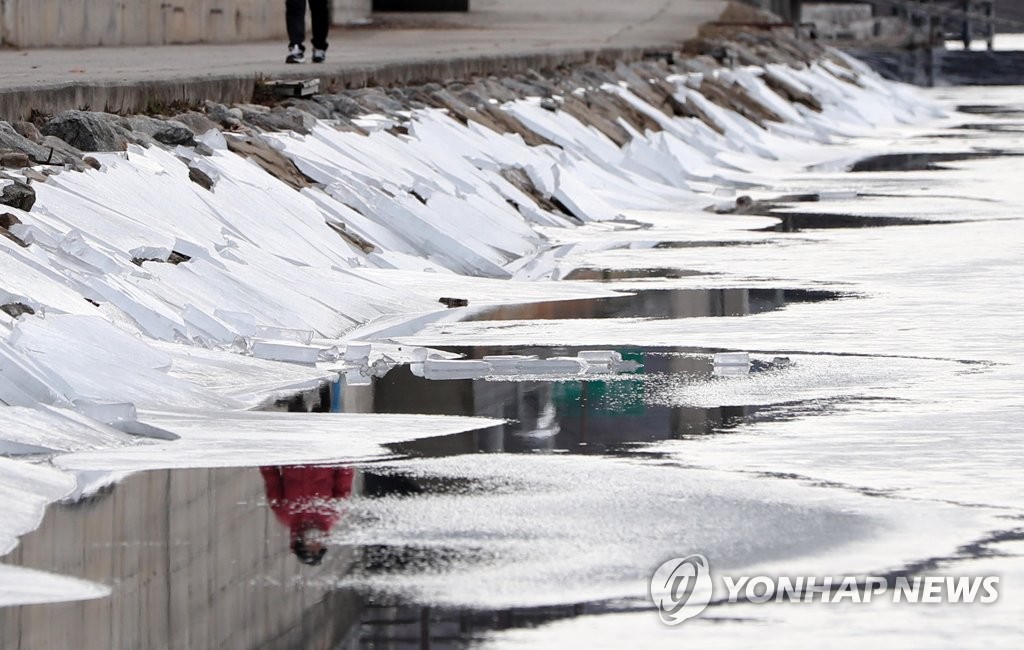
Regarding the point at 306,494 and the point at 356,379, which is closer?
the point at 306,494

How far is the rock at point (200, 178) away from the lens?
1108 cm

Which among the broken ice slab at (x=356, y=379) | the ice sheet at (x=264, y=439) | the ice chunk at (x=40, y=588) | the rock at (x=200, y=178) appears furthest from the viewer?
the rock at (x=200, y=178)

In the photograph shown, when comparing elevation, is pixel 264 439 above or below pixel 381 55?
below

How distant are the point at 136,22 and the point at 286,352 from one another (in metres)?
14.3

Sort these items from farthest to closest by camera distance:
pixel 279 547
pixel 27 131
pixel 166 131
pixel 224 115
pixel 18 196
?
pixel 224 115
pixel 166 131
pixel 27 131
pixel 18 196
pixel 279 547

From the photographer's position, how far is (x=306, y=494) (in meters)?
6.11

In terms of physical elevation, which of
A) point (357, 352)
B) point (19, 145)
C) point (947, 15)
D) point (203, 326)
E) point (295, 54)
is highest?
point (947, 15)

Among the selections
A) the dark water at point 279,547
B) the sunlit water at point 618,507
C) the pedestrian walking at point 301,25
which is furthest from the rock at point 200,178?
the pedestrian walking at point 301,25

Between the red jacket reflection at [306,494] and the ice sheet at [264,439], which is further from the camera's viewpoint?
the ice sheet at [264,439]

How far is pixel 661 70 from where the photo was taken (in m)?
27.0

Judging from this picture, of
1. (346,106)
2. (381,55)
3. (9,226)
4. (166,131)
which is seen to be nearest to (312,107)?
(346,106)

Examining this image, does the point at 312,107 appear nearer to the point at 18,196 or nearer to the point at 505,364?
the point at 18,196

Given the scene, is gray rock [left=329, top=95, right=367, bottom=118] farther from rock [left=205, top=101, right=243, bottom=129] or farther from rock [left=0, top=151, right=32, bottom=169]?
rock [left=0, top=151, right=32, bottom=169]

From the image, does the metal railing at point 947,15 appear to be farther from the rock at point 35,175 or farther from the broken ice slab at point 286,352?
the broken ice slab at point 286,352
